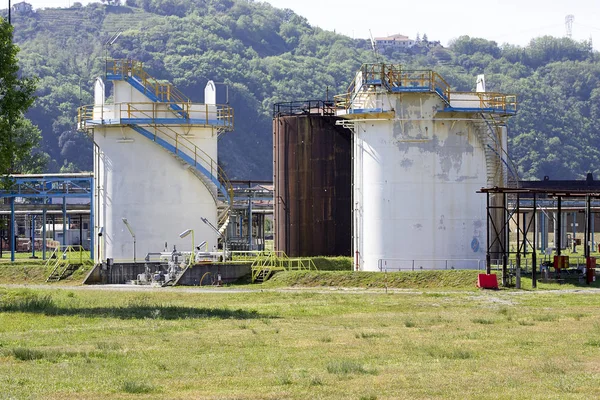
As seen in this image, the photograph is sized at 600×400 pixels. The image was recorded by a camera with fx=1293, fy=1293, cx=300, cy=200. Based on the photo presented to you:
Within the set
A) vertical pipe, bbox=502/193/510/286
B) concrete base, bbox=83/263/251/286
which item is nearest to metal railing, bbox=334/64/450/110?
vertical pipe, bbox=502/193/510/286

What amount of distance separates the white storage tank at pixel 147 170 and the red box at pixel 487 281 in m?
18.7

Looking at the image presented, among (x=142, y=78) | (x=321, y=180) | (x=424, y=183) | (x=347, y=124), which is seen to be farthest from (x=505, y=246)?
(x=142, y=78)

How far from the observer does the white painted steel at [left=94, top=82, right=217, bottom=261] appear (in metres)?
64.5

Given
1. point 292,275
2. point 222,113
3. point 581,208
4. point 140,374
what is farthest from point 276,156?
point 140,374

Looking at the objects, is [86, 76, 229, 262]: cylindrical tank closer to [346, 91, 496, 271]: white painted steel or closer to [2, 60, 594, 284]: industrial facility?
[2, 60, 594, 284]: industrial facility

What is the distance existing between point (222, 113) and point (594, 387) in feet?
148

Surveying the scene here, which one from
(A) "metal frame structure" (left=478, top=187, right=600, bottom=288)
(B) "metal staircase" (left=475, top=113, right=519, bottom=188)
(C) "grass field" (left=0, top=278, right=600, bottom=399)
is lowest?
(C) "grass field" (left=0, top=278, right=600, bottom=399)

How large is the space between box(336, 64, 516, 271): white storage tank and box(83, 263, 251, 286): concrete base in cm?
612

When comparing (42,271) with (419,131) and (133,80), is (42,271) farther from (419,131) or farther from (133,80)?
(419,131)

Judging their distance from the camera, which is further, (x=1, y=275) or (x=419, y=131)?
(x=1, y=275)

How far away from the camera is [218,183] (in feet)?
218

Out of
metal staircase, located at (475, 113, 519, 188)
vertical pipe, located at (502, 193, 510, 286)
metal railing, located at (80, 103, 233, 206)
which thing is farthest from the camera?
metal railing, located at (80, 103, 233, 206)

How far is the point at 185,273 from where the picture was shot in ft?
191

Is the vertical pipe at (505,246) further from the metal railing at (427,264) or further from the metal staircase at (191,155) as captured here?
the metal staircase at (191,155)
